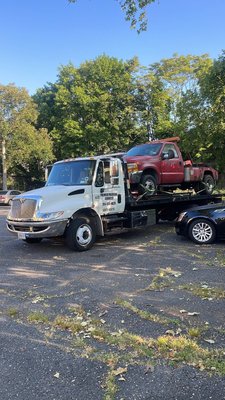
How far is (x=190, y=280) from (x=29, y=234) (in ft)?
14.6

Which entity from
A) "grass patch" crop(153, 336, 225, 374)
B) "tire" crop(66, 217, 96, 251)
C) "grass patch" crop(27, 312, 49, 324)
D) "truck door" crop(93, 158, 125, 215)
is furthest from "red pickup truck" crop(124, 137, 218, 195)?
"grass patch" crop(153, 336, 225, 374)

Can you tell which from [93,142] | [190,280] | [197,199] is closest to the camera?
[190,280]

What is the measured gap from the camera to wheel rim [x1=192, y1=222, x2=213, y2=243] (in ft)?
34.7

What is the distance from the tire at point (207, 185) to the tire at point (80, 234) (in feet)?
18.6

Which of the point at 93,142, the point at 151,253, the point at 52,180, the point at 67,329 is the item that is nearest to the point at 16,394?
the point at 67,329

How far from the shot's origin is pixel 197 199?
556 inches

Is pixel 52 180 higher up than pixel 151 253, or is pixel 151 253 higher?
pixel 52 180

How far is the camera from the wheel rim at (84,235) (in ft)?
33.2

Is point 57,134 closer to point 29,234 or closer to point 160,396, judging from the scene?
point 29,234

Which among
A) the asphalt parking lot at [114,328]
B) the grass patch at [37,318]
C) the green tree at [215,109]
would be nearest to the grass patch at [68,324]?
the asphalt parking lot at [114,328]

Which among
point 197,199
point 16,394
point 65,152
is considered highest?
point 65,152

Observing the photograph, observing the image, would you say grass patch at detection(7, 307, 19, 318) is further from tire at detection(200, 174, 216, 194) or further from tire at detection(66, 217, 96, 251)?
tire at detection(200, 174, 216, 194)

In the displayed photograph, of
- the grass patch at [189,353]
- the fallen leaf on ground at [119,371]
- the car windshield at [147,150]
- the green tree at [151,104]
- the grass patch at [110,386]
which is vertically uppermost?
the green tree at [151,104]

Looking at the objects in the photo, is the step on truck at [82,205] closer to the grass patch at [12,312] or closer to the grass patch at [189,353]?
the grass patch at [12,312]
